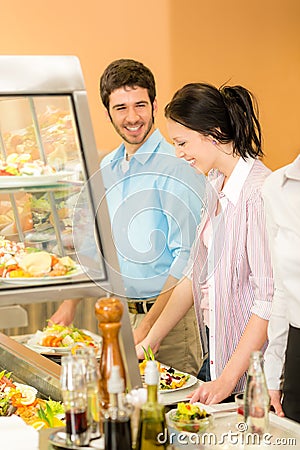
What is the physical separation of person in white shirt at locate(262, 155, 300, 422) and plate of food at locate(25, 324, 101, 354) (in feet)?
2.09

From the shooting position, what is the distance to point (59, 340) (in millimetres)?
2729

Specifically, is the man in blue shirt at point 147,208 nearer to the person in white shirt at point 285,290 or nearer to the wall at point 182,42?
the person in white shirt at point 285,290

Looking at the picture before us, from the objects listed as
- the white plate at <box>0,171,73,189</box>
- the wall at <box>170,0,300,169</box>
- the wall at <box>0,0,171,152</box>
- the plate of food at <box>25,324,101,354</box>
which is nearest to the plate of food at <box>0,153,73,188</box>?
the white plate at <box>0,171,73,189</box>

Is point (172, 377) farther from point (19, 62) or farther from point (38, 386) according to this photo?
point (19, 62)

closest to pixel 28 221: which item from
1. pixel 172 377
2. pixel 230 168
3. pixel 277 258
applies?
pixel 277 258

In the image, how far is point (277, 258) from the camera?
2.19 meters

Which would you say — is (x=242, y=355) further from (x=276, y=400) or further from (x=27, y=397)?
(x=27, y=397)

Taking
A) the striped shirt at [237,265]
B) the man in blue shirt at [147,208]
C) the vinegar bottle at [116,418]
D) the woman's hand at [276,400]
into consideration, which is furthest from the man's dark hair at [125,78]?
the vinegar bottle at [116,418]

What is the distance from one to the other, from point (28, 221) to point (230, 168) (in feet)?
3.88

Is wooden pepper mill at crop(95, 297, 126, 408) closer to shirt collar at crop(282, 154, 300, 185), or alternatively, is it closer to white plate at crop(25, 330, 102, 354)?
shirt collar at crop(282, 154, 300, 185)

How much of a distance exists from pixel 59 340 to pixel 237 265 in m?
0.67

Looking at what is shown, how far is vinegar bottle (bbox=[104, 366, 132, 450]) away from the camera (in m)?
1.26

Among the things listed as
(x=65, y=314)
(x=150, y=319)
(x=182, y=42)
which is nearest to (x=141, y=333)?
(x=150, y=319)

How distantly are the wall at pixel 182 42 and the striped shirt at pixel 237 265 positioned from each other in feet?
6.77
